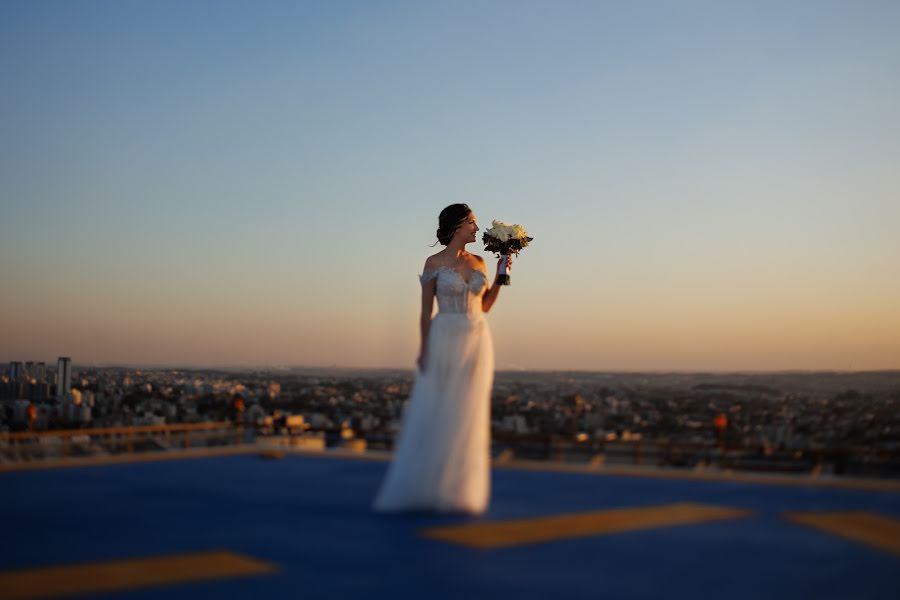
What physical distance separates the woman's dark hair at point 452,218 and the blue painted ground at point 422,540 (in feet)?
5.85

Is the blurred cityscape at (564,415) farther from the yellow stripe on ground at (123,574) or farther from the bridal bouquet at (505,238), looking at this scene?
the yellow stripe on ground at (123,574)

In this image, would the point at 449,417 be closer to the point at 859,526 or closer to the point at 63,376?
the point at 859,526

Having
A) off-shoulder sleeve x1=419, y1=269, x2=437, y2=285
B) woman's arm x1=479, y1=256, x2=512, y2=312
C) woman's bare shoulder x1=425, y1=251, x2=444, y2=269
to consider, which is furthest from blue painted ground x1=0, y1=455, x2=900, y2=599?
woman's bare shoulder x1=425, y1=251, x2=444, y2=269

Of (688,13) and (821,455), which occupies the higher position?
(688,13)

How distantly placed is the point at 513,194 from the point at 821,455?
761cm

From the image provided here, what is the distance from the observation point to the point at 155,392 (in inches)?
1109

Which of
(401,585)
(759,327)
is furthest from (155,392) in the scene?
(401,585)

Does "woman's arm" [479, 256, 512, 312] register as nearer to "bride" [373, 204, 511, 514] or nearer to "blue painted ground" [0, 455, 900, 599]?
"bride" [373, 204, 511, 514]

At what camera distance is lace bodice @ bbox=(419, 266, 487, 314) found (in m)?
6.43

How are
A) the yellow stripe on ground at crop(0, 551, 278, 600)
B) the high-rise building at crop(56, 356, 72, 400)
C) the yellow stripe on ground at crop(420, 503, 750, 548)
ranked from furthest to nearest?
the high-rise building at crop(56, 356, 72, 400) → the yellow stripe on ground at crop(420, 503, 750, 548) → the yellow stripe on ground at crop(0, 551, 278, 600)

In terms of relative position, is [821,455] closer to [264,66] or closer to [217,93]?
[264,66]

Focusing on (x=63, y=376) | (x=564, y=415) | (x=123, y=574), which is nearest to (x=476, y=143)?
(x=564, y=415)

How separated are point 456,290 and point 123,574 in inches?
114

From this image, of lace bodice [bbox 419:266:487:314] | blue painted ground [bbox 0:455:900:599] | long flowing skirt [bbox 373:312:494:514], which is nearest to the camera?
blue painted ground [bbox 0:455:900:599]
